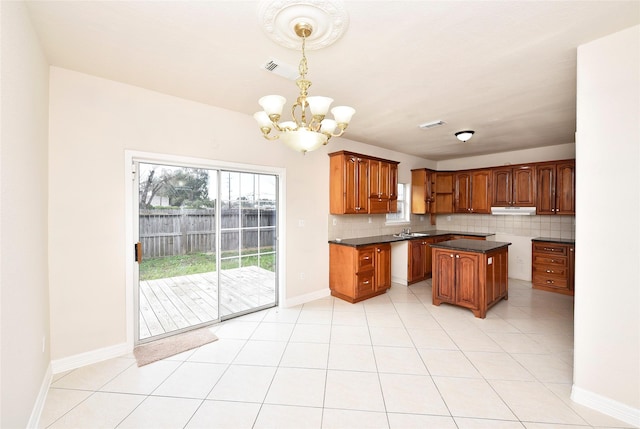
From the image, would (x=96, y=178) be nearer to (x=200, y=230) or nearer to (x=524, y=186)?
(x=200, y=230)

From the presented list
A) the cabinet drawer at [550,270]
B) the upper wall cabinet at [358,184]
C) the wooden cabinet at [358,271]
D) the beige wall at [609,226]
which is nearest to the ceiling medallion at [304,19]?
the beige wall at [609,226]

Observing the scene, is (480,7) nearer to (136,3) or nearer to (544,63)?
(544,63)

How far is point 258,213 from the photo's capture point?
373cm

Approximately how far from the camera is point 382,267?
443cm

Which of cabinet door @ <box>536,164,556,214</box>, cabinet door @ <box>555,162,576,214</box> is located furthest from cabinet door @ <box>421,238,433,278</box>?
cabinet door @ <box>555,162,576,214</box>

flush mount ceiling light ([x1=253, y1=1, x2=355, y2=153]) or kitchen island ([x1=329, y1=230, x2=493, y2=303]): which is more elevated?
flush mount ceiling light ([x1=253, y1=1, x2=355, y2=153])

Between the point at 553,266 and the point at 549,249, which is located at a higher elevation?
the point at 549,249

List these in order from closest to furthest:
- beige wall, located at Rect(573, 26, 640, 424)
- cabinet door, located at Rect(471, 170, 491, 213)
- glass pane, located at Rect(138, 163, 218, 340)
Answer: beige wall, located at Rect(573, 26, 640, 424)
glass pane, located at Rect(138, 163, 218, 340)
cabinet door, located at Rect(471, 170, 491, 213)

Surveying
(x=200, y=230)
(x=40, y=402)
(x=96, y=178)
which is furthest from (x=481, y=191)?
(x=40, y=402)

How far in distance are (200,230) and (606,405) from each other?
12.9ft

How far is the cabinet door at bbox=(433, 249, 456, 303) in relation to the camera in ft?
12.4

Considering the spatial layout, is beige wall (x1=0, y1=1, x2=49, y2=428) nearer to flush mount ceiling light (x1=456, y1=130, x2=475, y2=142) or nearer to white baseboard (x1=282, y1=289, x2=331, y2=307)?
white baseboard (x1=282, y1=289, x2=331, y2=307)

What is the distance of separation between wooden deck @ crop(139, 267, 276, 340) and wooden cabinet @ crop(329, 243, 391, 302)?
1.11 m

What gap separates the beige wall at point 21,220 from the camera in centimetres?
134
